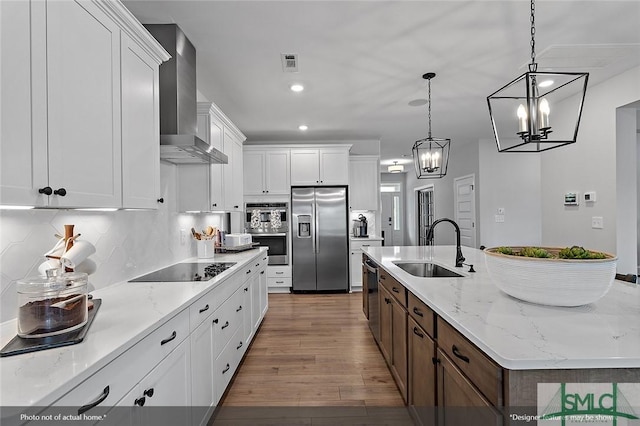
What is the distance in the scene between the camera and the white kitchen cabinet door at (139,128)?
1647 millimetres

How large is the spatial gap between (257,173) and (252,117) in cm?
107

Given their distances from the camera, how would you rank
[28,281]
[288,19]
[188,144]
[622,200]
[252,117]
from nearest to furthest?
[28,281]
[188,144]
[288,19]
[622,200]
[252,117]

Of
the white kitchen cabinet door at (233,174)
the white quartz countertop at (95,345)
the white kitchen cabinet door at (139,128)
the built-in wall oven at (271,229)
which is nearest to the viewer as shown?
the white quartz countertop at (95,345)

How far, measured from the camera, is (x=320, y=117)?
4793 millimetres

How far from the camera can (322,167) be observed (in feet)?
18.0

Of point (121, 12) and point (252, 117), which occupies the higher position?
point (252, 117)

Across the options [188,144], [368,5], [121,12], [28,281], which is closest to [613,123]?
[368,5]

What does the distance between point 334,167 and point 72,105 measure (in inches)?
174

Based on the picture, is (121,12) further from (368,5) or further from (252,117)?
(252,117)

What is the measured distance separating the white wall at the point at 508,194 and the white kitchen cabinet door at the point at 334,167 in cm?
281

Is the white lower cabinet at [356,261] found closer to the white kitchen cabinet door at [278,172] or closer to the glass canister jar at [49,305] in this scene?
the white kitchen cabinet door at [278,172]

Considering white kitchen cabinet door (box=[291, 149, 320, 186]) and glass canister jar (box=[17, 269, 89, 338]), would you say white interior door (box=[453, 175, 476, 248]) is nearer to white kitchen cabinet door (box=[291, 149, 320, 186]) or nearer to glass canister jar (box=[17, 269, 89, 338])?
white kitchen cabinet door (box=[291, 149, 320, 186])

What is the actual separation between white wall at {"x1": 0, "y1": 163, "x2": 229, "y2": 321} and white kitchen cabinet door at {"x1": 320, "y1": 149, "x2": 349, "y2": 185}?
2547 mm

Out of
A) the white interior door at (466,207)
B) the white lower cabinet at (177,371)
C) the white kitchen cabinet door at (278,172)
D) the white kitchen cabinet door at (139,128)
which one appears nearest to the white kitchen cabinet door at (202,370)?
the white lower cabinet at (177,371)
